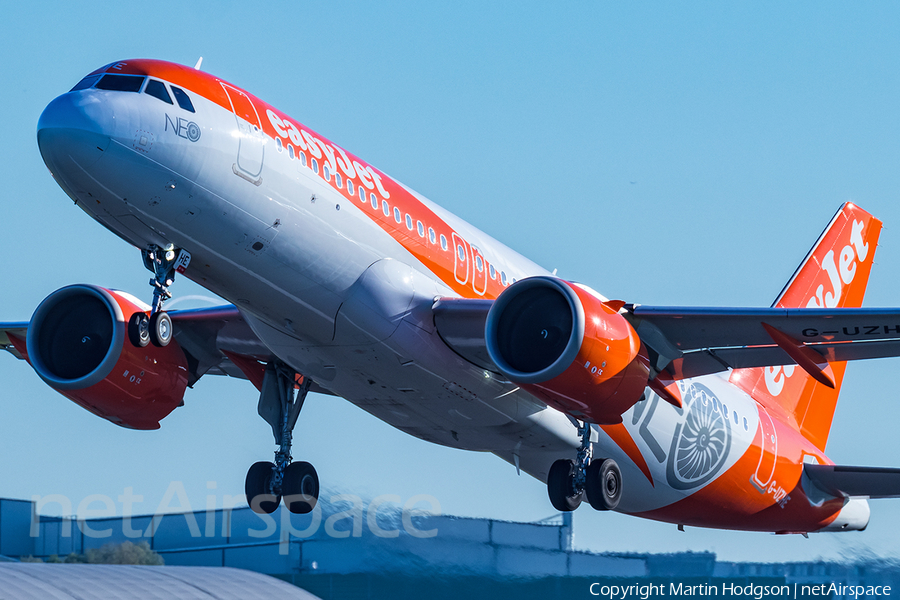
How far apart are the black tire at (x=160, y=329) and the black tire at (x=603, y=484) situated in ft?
27.4

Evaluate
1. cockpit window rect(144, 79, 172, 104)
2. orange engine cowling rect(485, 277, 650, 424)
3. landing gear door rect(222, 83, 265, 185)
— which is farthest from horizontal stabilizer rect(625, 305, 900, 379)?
cockpit window rect(144, 79, 172, 104)

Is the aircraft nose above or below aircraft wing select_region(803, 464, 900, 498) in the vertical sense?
above

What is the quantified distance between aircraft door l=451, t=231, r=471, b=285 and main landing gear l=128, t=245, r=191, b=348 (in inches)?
186

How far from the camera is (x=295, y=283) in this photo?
17266 mm

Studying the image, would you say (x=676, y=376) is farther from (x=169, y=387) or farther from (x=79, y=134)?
(x=79, y=134)

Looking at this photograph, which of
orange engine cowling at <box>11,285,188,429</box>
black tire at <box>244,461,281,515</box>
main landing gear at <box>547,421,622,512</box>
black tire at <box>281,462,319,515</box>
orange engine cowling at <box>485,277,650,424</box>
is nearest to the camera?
orange engine cowling at <box>485,277,650,424</box>

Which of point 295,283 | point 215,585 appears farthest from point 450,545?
point 295,283

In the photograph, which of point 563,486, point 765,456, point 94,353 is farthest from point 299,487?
point 765,456

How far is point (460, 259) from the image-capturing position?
64.4ft

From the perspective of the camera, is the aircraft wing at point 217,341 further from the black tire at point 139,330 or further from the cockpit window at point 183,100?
the cockpit window at point 183,100

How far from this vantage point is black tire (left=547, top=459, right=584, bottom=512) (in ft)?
68.5

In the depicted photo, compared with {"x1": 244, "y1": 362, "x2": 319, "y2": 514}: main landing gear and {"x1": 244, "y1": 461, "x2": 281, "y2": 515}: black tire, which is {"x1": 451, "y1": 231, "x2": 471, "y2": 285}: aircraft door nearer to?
{"x1": 244, "y1": 362, "x2": 319, "y2": 514}: main landing gear

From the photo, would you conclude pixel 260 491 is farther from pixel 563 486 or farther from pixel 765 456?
pixel 765 456

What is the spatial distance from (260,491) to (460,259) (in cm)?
620
